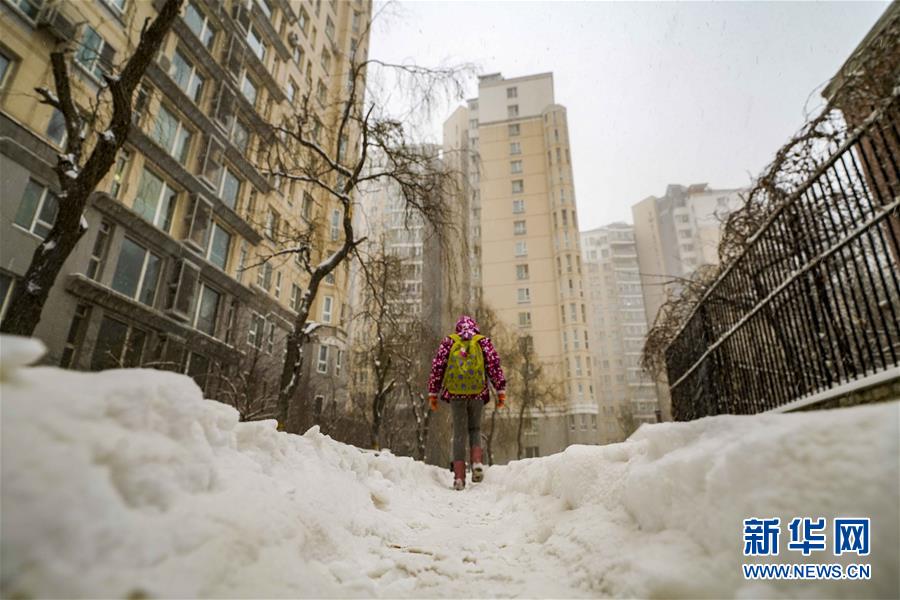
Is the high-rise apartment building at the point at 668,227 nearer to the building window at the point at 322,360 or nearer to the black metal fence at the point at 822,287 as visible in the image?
the building window at the point at 322,360

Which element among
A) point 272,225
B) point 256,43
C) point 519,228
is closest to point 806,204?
point 272,225

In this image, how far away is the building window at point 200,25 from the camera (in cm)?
2167

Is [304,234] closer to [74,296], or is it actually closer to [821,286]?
[821,286]

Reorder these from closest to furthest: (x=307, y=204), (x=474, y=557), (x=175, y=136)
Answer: (x=474, y=557), (x=307, y=204), (x=175, y=136)

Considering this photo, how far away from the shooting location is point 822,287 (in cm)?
427

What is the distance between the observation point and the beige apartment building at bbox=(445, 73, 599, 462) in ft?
157

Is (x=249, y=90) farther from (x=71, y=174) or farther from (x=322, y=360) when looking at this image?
(x=71, y=174)

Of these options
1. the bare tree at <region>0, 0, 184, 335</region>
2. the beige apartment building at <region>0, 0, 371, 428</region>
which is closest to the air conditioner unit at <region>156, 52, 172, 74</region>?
the beige apartment building at <region>0, 0, 371, 428</region>

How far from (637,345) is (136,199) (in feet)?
306

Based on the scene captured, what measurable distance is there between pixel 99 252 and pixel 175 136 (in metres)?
6.96

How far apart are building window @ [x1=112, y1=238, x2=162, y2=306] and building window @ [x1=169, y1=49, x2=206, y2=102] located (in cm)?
773

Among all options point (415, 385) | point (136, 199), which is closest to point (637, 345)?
point (415, 385)

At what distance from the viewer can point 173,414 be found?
1.64 meters

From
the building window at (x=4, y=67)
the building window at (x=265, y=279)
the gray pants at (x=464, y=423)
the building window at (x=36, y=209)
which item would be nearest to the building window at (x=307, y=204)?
the gray pants at (x=464, y=423)
